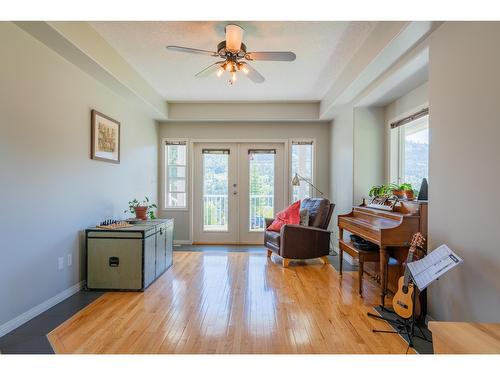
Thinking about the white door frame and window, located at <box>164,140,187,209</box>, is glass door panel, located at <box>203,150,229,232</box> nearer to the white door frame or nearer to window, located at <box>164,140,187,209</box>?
the white door frame

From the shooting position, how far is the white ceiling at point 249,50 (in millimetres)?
2561

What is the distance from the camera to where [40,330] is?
2.09 m

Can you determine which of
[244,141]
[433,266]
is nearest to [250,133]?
[244,141]

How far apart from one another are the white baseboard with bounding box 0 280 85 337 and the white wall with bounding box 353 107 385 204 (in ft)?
11.6

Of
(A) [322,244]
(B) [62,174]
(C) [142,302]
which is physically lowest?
(C) [142,302]

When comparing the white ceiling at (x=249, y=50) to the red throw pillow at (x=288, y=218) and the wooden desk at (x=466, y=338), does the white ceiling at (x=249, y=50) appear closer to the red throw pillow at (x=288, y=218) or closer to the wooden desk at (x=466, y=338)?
the red throw pillow at (x=288, y=218)

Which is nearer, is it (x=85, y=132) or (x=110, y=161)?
(x=85, y=132)

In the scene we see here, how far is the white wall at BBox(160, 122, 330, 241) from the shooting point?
207 inches

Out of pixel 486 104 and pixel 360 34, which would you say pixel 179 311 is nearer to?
pixel 486 104

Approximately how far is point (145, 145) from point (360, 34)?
3.48 meters

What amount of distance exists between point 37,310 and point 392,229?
3036mm

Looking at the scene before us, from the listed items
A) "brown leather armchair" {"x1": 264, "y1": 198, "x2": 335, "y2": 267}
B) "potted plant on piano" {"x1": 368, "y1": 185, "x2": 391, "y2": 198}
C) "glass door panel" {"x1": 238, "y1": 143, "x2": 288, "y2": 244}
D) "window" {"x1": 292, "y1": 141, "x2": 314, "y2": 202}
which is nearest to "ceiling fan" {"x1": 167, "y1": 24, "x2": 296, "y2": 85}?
"potted plant on piano" {"x1": 368, "y1": 185, "x2": 391, "y2": 198}

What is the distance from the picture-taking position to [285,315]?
238 centimetres
